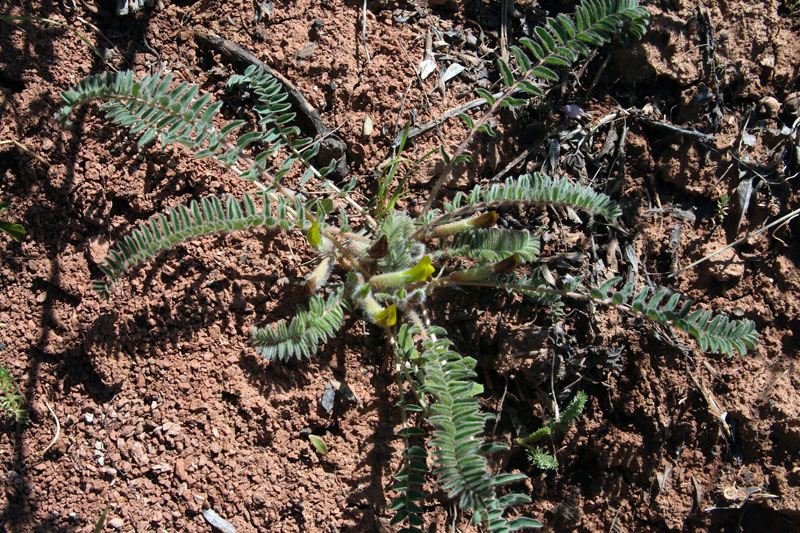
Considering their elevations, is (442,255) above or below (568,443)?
above

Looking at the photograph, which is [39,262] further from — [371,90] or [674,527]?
[674,527]

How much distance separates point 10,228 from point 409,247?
164cm

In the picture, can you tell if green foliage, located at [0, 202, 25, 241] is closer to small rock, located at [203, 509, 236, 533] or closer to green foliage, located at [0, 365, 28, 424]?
green foliage, located at [0, 365, 28, 424]

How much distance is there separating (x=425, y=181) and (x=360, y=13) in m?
1.02

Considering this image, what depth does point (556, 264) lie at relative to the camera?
2.87 meters

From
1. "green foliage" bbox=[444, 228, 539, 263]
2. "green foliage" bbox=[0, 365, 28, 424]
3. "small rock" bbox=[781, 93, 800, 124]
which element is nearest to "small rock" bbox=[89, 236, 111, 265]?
"green foliage" bbox=[0, 365, 28, 424]

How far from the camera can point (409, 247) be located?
2580 millimetres

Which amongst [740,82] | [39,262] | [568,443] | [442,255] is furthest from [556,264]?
[39,262]

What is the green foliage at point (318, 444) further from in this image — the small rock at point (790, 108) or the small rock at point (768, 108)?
the small rock at point (790, 108)

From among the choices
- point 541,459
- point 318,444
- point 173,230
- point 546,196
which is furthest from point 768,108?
point 173,230

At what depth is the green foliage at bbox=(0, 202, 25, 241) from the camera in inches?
86.4

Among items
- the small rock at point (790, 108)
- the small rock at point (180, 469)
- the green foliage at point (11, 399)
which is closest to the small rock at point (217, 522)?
the small rock at point (180, 469)

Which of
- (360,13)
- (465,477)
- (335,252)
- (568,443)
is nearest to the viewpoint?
(465,477)

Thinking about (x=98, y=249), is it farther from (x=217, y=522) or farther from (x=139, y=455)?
(x=217, y=522)
